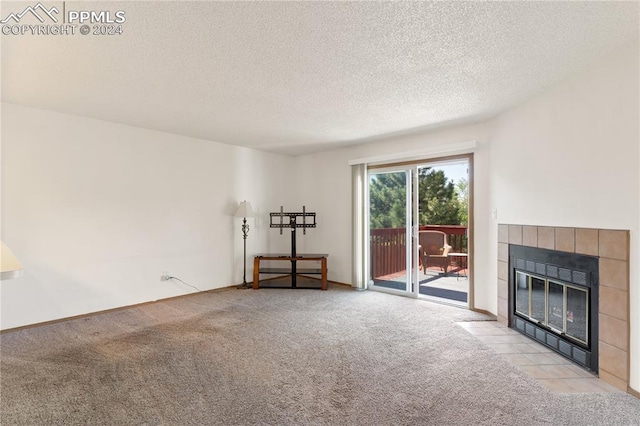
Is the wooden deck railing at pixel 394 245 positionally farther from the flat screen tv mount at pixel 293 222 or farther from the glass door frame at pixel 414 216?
the flat screen tv mount at pixel 293 222

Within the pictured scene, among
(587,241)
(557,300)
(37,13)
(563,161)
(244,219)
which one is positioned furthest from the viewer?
(244,219)

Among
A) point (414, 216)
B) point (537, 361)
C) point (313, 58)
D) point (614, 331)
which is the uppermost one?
point (313, 58)

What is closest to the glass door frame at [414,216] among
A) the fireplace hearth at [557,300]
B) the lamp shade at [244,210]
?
the fireplace hearth at [557,300]

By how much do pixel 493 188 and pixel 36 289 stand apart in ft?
17.7

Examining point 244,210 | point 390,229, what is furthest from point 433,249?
point 244,210

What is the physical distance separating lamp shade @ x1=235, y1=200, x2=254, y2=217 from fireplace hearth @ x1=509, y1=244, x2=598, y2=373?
3.80m

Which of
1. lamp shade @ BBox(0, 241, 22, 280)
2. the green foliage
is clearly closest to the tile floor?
the green foliage

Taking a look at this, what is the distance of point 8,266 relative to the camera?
1.24 meters

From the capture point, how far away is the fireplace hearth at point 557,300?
2539mm

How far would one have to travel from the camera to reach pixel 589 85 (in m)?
2.54

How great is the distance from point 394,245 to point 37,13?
457 centimetres

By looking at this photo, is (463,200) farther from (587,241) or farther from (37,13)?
(37,13)

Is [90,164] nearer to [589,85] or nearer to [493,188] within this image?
[493,188]

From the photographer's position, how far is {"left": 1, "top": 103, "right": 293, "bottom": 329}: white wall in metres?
3.36
